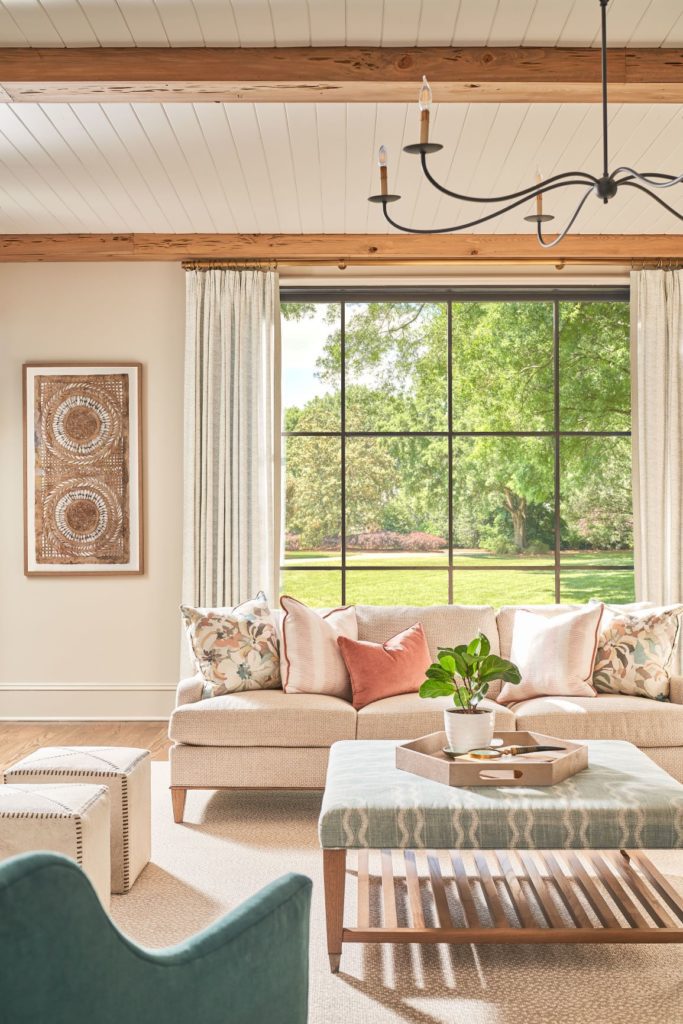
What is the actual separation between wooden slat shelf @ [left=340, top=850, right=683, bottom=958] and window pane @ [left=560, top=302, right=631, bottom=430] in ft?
35.9

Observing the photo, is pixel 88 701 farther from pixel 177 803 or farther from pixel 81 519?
pixel 177 803

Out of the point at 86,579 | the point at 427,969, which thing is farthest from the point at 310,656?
the point at 86,579

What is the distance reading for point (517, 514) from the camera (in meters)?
14.0

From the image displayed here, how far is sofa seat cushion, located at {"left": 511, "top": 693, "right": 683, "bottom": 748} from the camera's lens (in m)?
4.12

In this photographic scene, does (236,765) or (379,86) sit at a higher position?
(379,86)

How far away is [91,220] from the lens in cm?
570

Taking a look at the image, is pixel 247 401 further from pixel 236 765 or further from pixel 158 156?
pixel 236 765

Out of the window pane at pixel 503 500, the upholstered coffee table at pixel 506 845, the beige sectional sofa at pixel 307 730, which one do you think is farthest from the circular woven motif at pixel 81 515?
the window pane at pixel 503 500

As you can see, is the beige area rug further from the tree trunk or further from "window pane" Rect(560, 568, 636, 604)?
"window pane" Rect(560, 568, 636, 604)

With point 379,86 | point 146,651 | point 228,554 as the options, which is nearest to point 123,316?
point 228,554

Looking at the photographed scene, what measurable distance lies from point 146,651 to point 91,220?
264 cm

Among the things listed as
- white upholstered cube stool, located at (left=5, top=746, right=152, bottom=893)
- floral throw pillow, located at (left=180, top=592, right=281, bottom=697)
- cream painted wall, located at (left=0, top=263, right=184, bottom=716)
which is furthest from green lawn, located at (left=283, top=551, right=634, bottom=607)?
white upholstered cube stool, located at (left=5, top=746, right=152, bottom=893)

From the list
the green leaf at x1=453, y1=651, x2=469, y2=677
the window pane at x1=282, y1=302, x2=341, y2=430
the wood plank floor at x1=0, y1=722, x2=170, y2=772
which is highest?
the window pane at x1=282, y1=302, x2=341, y2=430

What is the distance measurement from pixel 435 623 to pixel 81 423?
9.07 ft
